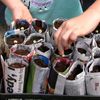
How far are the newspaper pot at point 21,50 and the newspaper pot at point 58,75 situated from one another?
8 cm

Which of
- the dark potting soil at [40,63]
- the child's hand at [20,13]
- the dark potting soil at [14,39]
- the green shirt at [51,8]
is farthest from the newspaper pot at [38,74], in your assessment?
the green shirt at [51,8]

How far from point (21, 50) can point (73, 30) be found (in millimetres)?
158

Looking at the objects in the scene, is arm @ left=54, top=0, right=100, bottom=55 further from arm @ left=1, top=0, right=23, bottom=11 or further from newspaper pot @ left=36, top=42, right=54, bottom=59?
arm @ left=1, top=0, right=23, bottom=11

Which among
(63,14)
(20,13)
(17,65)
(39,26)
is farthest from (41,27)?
(63,14)

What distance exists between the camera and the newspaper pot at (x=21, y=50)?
2.65 feet

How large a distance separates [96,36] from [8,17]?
493mm

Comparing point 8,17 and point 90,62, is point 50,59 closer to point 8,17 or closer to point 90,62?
point 90,62

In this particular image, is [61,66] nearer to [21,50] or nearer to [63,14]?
[21,50]

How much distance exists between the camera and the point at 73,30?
86 cm

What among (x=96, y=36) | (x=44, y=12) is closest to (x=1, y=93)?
(x=96, y=36)

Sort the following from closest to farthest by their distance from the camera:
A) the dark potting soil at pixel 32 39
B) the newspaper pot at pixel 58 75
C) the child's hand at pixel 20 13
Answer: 1. the newspaper pot at pixel 58 75
2. the dark potting soil at pixel 32 39
3. the child's hand at pixel 20 13

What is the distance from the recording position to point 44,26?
942 mm

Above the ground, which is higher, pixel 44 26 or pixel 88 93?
pixel 44 26

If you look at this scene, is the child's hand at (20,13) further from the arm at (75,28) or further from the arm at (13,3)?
the arm at (75,28)
